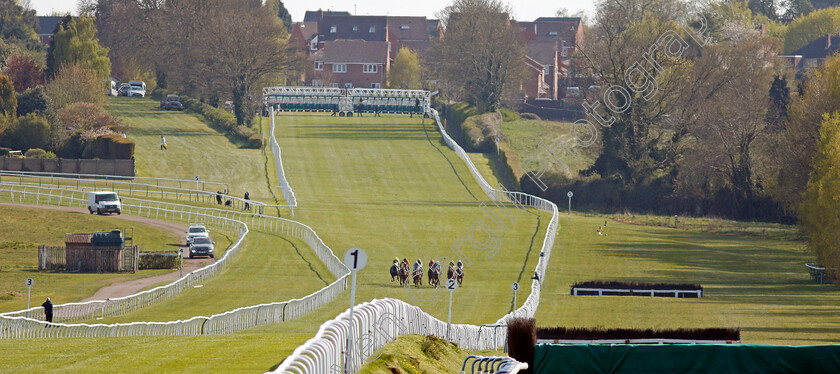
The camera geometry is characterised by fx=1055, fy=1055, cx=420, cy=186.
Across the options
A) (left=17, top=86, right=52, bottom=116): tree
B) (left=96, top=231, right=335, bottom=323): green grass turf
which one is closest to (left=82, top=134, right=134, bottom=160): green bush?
(left=17, top=86, right=52, bottom=116): tree

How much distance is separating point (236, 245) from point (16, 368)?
2929 centimetres

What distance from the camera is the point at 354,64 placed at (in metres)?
138

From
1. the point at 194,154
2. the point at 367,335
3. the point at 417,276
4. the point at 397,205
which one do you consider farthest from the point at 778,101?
the point at 367,335

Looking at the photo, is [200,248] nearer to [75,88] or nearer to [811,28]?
[75,88]

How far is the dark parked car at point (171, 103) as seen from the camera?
100625 millimetres

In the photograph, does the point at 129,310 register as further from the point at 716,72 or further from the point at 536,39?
the point at 536,39

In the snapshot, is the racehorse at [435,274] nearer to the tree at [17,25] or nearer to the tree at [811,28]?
the tree at [17,25]

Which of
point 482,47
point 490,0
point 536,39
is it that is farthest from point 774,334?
point 536,39

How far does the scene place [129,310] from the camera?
33281 millimetres

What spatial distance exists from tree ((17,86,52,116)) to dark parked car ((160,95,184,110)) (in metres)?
22.3

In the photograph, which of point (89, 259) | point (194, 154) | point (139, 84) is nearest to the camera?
point (89, 259)

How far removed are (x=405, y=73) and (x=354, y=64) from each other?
14187 millimetres

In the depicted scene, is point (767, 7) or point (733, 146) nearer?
point (733, 146)

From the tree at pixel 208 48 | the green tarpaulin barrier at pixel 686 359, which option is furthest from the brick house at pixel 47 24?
the green tarpaulin barrier at pixel 686 359
